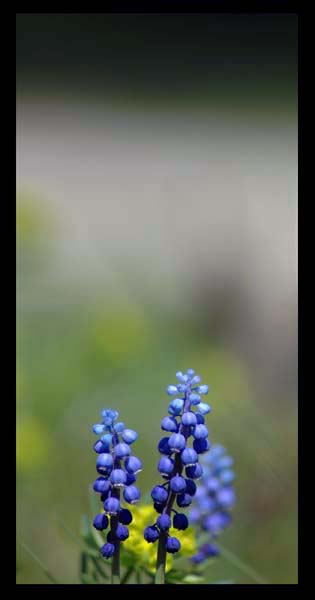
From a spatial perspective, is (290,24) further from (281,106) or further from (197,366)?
(197,366)

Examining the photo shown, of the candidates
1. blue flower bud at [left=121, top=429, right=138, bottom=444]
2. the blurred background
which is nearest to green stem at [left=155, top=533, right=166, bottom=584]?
blue flower bud at [left=121, top=429, right=138, bottom=444]

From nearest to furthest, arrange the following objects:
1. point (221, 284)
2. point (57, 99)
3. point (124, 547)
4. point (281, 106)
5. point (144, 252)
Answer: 1. point (124, 547)
2. point (221, 284)
3. point (144, 252)
4. point (57, 99)
5. point (281, 106)

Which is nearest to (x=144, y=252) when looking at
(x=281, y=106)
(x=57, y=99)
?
(x=57, y=99)

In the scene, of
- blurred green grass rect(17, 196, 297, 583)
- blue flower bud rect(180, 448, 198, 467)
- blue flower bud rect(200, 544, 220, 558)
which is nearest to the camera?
blue flower bud rect(180, 448, 198, 467)

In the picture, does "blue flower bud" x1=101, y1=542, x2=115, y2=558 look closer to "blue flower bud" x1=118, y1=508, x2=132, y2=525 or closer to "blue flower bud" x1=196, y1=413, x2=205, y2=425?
"blue flower bud" x1=118, y1=508, x2=132, y2=525

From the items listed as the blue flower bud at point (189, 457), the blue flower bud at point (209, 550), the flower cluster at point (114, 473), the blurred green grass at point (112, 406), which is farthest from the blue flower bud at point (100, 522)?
the blurred green grass at point (112, 406)

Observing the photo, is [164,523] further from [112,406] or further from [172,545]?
[112,406]

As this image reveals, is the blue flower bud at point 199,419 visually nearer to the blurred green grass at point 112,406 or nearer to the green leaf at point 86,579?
the green leaf at point 86,579
